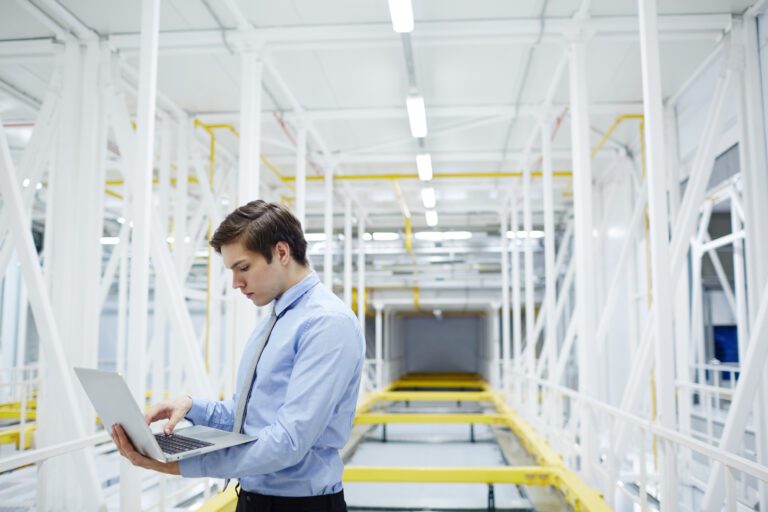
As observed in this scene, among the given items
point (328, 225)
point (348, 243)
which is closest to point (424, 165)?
point (328, 225)

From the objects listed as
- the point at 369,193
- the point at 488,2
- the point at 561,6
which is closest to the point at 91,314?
the point at 488,2

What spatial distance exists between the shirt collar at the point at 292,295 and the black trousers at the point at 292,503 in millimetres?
543

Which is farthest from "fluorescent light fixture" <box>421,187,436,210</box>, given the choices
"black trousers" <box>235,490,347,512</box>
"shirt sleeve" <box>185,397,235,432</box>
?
"black trousers" <box>235,490,347,512</box>

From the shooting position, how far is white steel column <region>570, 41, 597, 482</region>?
222 inches

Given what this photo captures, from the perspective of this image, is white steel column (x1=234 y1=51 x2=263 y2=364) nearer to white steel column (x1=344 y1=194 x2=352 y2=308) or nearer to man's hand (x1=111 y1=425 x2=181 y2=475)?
man's hand (x1=111 y1=425 x2=181 y2=475)

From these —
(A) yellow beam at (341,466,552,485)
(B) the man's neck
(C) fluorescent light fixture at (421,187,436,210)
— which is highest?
(C) fluorescent light fixture at (421,187,436,210)

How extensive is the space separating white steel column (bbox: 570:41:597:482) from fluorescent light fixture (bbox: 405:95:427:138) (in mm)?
1512

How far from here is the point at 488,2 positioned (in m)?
5.73

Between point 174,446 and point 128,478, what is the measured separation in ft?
7.62

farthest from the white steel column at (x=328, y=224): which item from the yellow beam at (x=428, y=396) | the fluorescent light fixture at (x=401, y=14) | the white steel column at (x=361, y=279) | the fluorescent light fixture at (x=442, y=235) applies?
the fluorescent light fixture at (x=442, y=235)

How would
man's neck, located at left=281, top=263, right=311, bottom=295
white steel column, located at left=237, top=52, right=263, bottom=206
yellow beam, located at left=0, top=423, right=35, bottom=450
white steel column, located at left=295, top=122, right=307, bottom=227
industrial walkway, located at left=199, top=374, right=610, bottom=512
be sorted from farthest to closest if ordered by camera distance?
A: white steel column, located at left=295, top=122, right=307, bottom=227 → yellow beam, located at left=0, top=423, right=35, bottom=450 → white steel column, located at left=237, top=52, right=263, bottom=206 → industrial walkway, located at left=199, top=374, right=610, bottom=512 → man's neck, located at left=281, top=263, right=311, bottom=295

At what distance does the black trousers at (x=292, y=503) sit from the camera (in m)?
1.89

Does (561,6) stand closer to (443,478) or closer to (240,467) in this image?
A: (443,478)

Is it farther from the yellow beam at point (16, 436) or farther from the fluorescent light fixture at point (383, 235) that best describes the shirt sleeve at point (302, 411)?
the fluorescent light fixture at point (383, 235)
